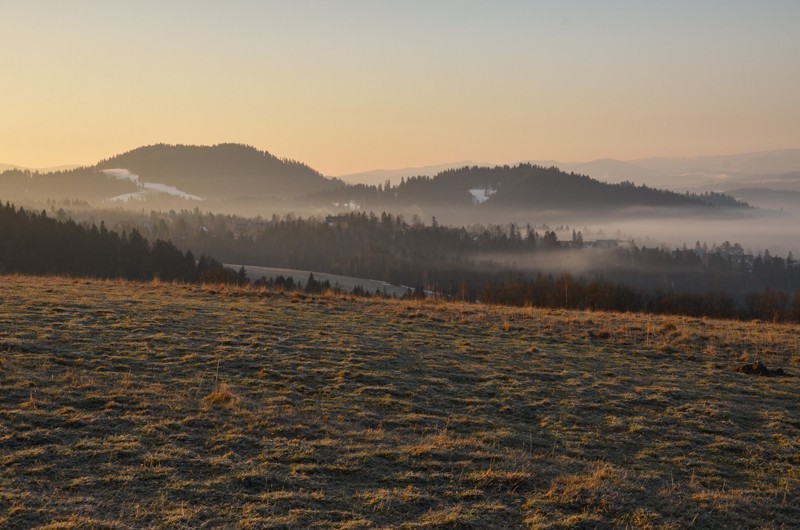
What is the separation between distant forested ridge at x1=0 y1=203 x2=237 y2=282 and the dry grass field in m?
76.6

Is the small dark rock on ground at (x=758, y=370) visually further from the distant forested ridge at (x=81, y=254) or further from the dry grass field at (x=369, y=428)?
the distant forested ridge at (x=81, y=254)

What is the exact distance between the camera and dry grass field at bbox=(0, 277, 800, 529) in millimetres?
8000

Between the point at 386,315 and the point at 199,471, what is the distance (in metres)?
18.2

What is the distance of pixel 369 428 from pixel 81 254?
355 feet

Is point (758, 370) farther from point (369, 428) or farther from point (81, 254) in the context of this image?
point (81, 254)

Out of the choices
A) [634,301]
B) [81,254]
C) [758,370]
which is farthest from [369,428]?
[81,254]

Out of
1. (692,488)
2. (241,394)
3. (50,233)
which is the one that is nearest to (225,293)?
(241,394)

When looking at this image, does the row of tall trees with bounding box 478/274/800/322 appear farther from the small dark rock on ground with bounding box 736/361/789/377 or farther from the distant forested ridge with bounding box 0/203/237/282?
the small dark rock on ground with bounding box 736/361/789/377

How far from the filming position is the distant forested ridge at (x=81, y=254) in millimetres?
94688

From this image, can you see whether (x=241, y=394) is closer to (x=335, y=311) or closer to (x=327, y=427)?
(x=327, y=427)

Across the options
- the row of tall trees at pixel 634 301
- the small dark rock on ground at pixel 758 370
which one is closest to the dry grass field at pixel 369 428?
the small dark rock on ground at pixel 758 370

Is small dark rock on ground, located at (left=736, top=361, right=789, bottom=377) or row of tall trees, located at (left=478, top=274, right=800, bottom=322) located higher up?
small dark rock on ground, located at (left=736, top=361, right=789, bottom=377)

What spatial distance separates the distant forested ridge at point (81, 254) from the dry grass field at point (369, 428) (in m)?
76.6

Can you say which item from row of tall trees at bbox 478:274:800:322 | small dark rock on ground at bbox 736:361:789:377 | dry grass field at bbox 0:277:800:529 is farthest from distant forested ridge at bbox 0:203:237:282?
small dark rock on ground at bbox 736:361:789:377
